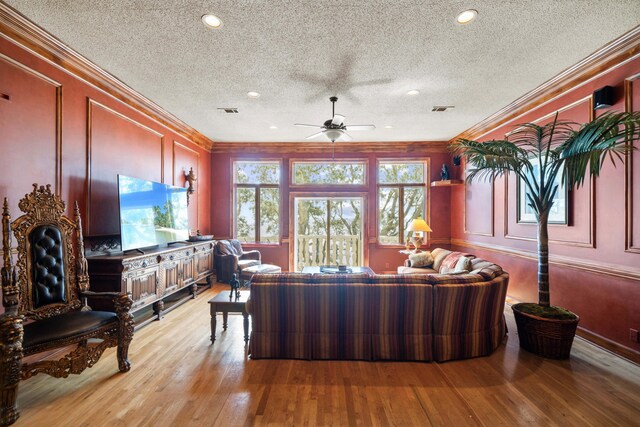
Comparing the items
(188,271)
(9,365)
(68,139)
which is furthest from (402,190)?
(9,365)

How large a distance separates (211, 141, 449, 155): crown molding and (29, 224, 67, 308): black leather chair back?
422 centimetres

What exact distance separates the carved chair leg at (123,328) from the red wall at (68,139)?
1269mm

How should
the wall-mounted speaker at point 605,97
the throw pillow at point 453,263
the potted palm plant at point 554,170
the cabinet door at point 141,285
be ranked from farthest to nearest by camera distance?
the throw pillow at point 453,263
the cabinet door at point 141,285
the wall-mounted speaker at point 605,97
the potted palm plant at point 554,170

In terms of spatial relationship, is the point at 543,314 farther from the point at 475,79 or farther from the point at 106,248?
the point at 106,248

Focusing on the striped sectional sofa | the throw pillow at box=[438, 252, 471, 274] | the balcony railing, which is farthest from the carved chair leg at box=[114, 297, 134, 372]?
the balcony railing

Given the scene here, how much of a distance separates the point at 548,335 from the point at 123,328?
147 inches

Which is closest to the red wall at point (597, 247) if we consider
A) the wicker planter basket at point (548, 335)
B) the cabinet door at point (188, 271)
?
the wicker planter basket at point (548, 335)

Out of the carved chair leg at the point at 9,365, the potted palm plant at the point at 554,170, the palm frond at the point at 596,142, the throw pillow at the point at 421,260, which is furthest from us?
the throw pillow at the point at 421,260

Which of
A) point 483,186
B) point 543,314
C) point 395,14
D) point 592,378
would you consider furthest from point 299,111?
point 592,378

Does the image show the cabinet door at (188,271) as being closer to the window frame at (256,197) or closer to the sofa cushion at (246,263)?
the sofa cushion at (246,263)

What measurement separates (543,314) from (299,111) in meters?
3.86

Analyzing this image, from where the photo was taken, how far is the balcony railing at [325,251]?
6395 millimetres

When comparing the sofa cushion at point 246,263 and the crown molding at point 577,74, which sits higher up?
the crown molding at point 577,74

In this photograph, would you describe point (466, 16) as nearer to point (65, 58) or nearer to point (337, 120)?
point (337, 120)
